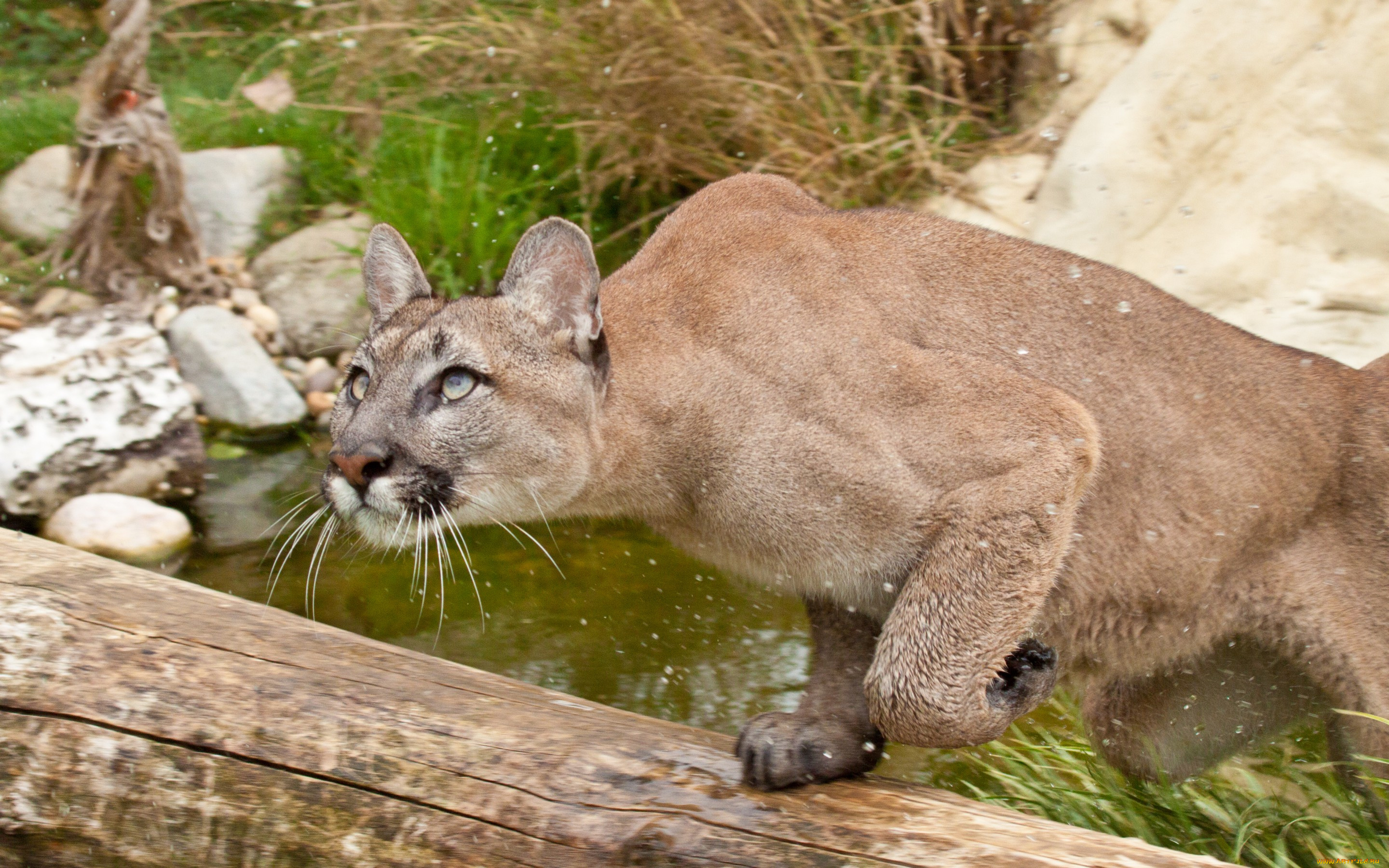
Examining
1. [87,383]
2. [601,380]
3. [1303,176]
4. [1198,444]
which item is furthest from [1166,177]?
[87,383]

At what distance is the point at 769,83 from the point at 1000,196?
156 cm

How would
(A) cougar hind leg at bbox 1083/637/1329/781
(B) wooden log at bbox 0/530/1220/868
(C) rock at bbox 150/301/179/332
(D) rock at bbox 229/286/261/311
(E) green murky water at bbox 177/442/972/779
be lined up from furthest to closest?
(D) rock at bbox 229/286/261/311
(C) rock at bbox 150/301/179/332
(E) green murky water at bbox 177/442/972/779
(A) cougar hind leg at bbox 1083/637/1329/781
(B) wooden log at bbox 0/530/1220/868

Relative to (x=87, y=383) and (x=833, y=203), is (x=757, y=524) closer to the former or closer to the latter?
(x=833, y=203)

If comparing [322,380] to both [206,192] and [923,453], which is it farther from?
[923,453]

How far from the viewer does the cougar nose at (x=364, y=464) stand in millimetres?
3725

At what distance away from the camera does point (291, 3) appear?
463 inches

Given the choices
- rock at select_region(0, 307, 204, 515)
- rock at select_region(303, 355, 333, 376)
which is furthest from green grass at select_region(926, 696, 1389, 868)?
rock at select_region(303, 355, 333, 376)

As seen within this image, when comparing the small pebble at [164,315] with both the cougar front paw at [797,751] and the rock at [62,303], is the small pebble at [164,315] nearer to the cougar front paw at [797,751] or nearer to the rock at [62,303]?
the rock at [62,303]

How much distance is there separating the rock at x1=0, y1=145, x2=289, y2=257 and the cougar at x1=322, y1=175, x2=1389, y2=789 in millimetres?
5320

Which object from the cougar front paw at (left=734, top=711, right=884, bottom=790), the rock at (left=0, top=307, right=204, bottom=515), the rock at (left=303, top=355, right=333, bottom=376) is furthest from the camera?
the rock at (left=303, top=355, right=333, bottom=376)

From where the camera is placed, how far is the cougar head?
3.79 metres

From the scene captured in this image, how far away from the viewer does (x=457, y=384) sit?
3906mm

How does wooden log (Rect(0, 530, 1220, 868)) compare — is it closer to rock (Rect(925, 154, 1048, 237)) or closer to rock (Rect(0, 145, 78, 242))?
rock (Rect(925, 154, 1048, 237))

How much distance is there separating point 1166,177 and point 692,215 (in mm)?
3721
